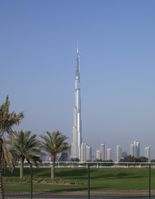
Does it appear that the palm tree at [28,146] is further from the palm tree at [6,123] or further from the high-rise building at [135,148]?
the high-rise building at [135,148]

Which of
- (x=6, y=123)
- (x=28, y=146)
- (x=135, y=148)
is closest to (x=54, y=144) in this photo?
(x=28, y=146)

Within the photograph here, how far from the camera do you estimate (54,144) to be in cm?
7669

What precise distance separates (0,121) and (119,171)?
58642 mm

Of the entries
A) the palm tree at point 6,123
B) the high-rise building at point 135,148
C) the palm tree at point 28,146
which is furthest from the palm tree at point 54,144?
the high-rise building at point 135,148

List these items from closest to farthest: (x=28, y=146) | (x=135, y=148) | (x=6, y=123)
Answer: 1. (x=6, y=123)
2. (x=28, y=146)
3. (x=135, y=148)

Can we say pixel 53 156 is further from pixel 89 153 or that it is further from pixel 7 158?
pixel 89 153

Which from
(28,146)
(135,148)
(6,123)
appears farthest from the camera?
(135,148)

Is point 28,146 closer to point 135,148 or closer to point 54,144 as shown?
point 54,144

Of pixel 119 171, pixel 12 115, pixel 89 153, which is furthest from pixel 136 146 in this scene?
pixel 12 115

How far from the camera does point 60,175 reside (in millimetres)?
81625

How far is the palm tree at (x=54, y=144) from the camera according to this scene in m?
76.8

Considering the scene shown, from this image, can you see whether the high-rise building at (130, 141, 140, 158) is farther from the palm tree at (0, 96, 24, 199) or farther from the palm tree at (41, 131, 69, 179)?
the palm tree at (0, 96, 24, 199)

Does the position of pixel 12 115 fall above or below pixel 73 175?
above

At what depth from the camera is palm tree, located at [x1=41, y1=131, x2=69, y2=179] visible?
76812mm
